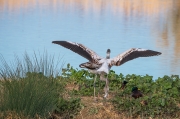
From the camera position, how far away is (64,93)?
670cm

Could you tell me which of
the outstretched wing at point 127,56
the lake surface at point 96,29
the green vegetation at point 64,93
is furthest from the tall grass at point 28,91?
the lake surface at point 96,29

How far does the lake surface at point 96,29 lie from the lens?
38.4 ft

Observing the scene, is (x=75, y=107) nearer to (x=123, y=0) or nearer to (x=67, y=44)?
(x=67, y=44)

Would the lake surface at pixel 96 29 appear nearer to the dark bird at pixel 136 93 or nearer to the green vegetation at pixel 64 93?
the green vegetation at pixel 64 93

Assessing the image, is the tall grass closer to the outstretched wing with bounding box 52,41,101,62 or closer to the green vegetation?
the green vegetation

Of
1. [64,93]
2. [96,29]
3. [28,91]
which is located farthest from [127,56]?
[96,29]

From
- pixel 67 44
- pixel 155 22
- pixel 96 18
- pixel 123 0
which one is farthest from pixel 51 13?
pixel 67 44

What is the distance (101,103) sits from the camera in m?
6.57

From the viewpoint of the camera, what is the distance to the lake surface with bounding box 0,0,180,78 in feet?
38.4

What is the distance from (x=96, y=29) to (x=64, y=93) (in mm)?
9848

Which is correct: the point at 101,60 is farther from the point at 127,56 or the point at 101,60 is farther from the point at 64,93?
the point at 64,93

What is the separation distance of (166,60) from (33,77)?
6.54m

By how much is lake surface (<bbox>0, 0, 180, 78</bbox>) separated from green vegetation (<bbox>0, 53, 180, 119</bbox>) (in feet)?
9.95

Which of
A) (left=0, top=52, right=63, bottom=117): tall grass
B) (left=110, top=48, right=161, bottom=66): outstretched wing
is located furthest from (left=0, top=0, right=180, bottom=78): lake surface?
(left=0, top=52, right=63, bottom=117): tall grass
